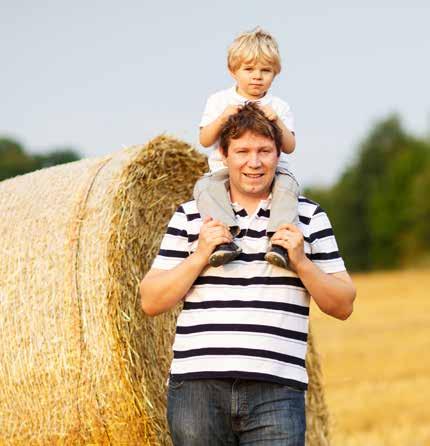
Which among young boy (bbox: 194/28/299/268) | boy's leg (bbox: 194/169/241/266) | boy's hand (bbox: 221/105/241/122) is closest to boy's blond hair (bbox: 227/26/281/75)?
young boy (bbox: 194/28/299/268)

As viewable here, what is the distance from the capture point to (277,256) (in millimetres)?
3369

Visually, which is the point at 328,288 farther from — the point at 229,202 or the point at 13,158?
the point at 13,158

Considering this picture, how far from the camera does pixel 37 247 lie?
5043 mm

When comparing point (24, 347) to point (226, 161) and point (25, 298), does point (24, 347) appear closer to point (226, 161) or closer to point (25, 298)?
point (25, 298)

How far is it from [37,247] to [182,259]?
1650 millimetres

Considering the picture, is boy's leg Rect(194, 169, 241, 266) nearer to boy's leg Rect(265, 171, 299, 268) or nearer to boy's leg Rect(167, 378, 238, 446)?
boy's leg Rect(265, 171, 299, 268)

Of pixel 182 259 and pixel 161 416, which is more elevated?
pixel 182 259

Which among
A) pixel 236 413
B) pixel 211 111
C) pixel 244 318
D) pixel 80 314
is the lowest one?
pixel 236 413

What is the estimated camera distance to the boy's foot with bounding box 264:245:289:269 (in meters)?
3.38

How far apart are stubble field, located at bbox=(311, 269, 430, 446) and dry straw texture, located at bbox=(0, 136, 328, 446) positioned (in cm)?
195

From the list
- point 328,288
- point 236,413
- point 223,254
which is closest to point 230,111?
point 223,254

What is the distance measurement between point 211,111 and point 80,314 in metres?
1.24

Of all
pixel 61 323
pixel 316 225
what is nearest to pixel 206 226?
pixel 316 225

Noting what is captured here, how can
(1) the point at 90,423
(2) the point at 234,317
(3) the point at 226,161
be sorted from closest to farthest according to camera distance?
(2) the point at 234,317, (3) the point at 226,161, (1) the point at 90,423
